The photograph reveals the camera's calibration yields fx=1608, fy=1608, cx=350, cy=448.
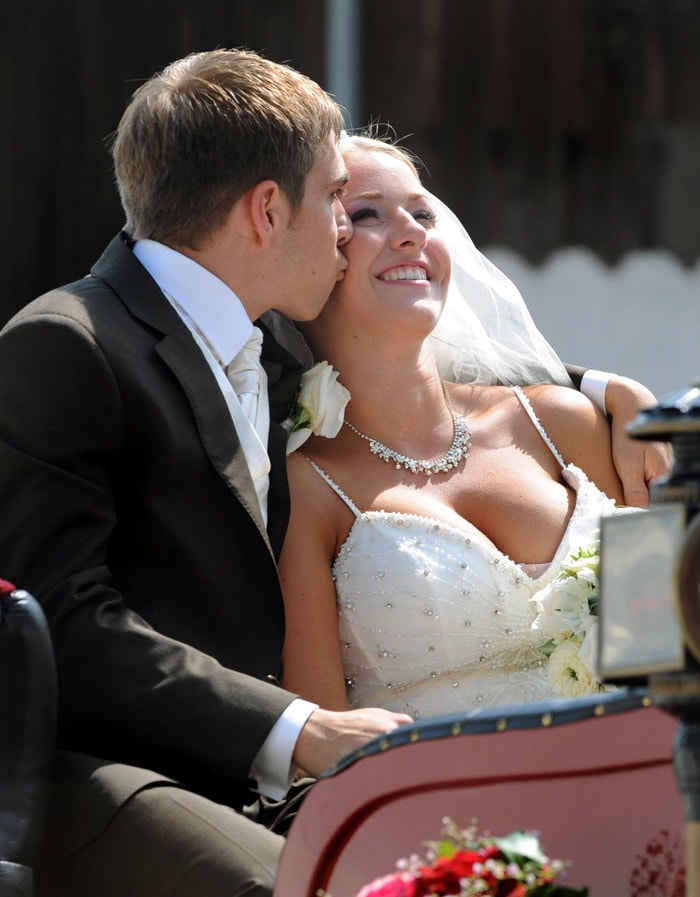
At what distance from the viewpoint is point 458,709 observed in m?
3.13

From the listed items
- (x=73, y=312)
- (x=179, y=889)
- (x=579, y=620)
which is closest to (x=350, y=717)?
(x=179, y=889)

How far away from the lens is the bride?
313 cm

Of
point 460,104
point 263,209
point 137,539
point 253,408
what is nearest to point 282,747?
point 137,539

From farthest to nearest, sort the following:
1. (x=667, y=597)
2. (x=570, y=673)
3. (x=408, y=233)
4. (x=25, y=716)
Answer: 1. (x=408, y=233)
2. (x=570, y=673)
3. (x=25, y=716)
4. (x=667, y=597)

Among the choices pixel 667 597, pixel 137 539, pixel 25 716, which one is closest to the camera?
pixel 667 597

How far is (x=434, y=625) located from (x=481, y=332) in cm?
85

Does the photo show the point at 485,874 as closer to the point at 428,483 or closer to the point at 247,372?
the point at 247,372

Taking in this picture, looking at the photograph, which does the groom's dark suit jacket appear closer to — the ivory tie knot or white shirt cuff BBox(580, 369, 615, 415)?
the ivory tie knot

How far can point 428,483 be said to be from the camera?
3354mm

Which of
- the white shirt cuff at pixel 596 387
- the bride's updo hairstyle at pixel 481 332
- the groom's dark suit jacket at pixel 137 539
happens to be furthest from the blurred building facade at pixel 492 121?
the groom's dark suit jacket at pixel 137 539

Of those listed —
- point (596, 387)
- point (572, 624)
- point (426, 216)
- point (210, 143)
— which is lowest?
point (572, 624)

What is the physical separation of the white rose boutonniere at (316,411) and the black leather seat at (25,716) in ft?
3.70

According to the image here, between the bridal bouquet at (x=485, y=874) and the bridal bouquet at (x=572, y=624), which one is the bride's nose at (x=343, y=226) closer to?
the bridal bouquet at (x=572, y=624)

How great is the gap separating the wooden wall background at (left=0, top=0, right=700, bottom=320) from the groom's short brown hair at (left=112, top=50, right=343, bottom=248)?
2.34 metres
